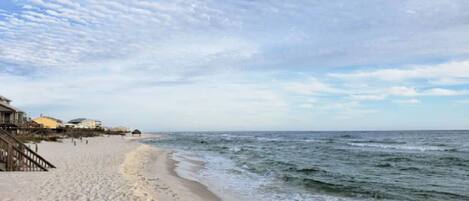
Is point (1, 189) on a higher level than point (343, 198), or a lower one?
higher

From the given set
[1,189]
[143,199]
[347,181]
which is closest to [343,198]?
[347,181]

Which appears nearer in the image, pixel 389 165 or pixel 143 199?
pixel 143 199

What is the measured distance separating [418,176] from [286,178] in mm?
7594

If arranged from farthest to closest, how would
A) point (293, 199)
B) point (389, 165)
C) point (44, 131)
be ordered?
point (44, 131)
point (389, 165)
point (293, 199)

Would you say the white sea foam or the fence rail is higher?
the fence rail

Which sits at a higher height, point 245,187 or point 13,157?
point 13,157

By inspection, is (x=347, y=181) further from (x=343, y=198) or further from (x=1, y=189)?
(x=1, y=189)

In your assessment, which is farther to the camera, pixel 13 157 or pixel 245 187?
pixel 245 187

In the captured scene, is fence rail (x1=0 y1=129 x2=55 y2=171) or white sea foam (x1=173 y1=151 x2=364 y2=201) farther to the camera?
fence rail (x1=0 y1=129 x2=55 y2=171)

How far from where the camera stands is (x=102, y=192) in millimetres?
11766

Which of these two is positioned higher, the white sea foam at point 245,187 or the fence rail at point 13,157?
the fence rail at point 13,157

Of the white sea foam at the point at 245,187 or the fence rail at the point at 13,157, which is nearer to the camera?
the white sea foam at the point at 245,187

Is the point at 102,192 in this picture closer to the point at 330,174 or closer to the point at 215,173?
the point at 215,173

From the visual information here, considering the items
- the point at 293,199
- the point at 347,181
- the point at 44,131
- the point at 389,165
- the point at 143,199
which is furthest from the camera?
the point at 44,131
